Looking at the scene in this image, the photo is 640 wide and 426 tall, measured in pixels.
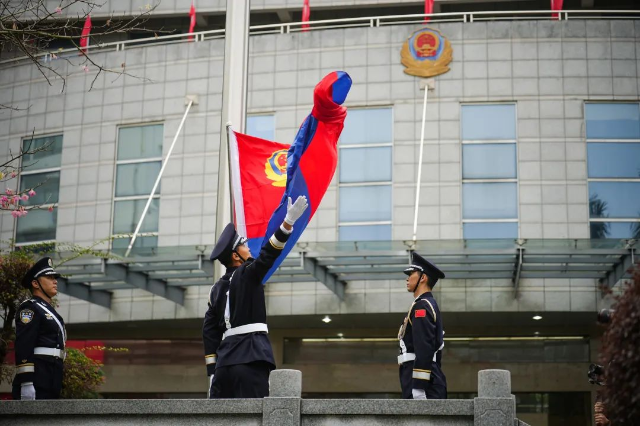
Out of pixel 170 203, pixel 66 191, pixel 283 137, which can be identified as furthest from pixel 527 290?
pixel 66 191

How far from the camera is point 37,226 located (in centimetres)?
2214

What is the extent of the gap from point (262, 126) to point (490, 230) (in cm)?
523

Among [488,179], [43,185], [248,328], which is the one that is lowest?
[248,328]

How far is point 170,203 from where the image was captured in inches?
831

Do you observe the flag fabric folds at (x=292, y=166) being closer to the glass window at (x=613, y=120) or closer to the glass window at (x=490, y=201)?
the glass window at (x=490, y=201)

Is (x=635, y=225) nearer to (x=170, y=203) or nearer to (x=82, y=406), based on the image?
(x=170, y=203)

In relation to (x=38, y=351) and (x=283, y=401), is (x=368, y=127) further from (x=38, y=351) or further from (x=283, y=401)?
(x=283, y=401)

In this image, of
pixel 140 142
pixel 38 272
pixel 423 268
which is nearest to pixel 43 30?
pixel 38 272

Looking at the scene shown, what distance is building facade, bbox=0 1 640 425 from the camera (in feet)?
63.9

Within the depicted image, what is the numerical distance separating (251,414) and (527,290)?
12498 millimetres

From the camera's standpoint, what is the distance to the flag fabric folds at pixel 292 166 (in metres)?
9.93

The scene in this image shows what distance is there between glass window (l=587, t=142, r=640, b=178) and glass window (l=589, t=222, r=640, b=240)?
38.4 inches

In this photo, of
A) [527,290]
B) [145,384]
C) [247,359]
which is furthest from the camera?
Answer: [145,384]

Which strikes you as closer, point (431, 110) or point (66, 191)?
point (431, 110)
